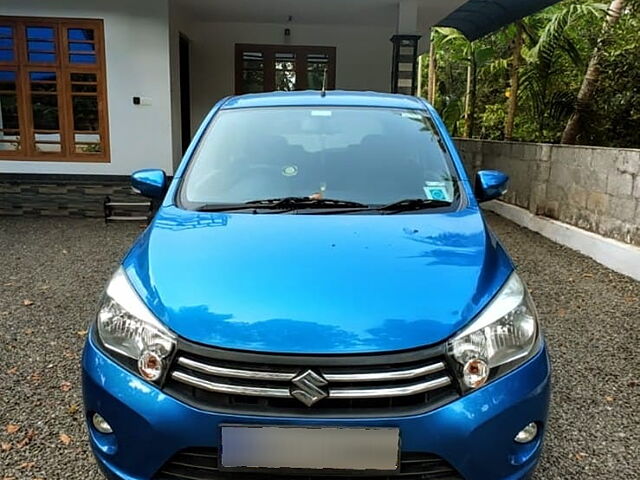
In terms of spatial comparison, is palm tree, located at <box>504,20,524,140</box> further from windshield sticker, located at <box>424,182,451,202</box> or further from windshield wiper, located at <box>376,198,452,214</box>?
windshield wiper, located at <box>376,198,452,214</box>

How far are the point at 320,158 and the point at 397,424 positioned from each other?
1597 mm

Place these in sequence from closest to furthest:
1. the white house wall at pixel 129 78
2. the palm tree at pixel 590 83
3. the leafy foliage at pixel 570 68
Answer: the palm tree at pixel 590 83
the leafy foliage at pixel 570 68
the white house wall at pixel 129 78

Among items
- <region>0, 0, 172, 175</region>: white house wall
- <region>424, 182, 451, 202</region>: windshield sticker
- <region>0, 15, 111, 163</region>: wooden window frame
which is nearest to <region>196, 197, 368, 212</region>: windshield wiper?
<region>424, 182, 451, 202</region>: windshield sticker

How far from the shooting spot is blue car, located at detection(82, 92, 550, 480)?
1.64 meters

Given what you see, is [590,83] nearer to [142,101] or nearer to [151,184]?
[142,101]

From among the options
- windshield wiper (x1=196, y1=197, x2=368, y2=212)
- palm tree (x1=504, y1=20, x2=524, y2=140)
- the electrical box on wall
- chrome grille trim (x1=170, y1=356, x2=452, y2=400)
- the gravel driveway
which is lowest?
the gravel driveway

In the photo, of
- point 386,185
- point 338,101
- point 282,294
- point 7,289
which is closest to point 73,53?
point 7,289

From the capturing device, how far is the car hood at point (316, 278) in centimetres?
172

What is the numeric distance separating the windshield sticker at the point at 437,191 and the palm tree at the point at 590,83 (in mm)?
6041

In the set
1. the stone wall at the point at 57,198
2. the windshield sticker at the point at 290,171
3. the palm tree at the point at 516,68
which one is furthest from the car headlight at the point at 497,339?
the palm tree at the point at 516,68

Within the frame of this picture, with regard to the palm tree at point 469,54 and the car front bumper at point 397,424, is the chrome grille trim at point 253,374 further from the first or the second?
the palm tree at point 469,54

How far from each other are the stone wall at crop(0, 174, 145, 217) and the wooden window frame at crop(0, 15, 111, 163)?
2.35 ft

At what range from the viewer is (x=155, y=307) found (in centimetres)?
184

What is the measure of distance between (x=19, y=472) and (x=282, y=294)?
1.43 meters
